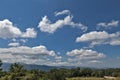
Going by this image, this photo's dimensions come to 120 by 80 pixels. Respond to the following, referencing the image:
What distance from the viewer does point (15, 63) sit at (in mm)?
168500

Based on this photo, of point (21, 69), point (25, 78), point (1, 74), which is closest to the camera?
point (25, 78)

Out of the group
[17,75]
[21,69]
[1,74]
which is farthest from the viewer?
[21,69]

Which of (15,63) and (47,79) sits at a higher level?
(15,63)

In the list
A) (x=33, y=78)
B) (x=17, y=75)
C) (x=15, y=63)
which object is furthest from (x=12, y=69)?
(x=33, y=78)

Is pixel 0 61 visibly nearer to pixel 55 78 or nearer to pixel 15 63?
pixel 15 63

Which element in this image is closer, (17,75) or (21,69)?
(17,75)

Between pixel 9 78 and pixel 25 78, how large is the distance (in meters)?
8.24

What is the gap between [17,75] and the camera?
141m

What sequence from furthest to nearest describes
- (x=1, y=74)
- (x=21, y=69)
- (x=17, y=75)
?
1. (x=21, y=69)
2. (x=1, y=74)
3. (x=17, y=75)

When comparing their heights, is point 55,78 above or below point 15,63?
below

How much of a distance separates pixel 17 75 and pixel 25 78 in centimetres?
1256

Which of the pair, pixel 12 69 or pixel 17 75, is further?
pixel 12 69

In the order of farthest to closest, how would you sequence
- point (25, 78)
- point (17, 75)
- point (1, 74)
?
point (1, 74)
point (17, 75)
point (25, 78)

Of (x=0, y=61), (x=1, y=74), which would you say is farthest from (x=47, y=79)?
(x=0, y=61)
